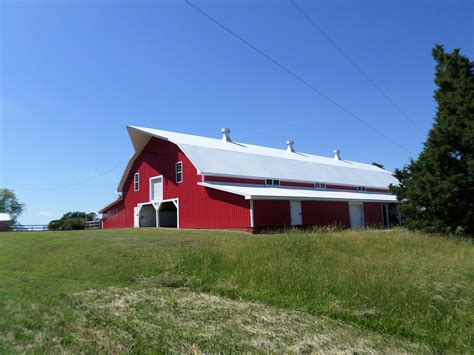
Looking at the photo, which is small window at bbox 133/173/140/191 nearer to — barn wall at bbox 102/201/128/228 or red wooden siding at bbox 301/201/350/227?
barn wall at bbox 102/201/128/228

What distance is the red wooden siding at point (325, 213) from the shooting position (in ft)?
97.5

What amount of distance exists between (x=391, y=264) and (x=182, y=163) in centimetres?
2040

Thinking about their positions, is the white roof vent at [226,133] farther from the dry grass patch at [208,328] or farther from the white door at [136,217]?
the dry grass patch at [208,328]

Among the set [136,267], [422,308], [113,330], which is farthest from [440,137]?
[113,330]

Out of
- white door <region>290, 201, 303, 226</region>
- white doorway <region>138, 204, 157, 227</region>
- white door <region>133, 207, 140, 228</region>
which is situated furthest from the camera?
white doorway <region>138, 204, 157, 227</region>

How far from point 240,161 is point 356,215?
11.9 metres

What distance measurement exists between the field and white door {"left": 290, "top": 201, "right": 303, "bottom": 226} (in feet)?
43.7

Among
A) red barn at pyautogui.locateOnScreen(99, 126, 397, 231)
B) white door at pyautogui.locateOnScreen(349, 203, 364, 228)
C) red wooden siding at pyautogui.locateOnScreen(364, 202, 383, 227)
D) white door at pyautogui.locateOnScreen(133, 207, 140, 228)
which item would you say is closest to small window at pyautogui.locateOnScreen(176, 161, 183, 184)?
red barn at pyautogui.locateOnScreen(99, 126, 397, 231)

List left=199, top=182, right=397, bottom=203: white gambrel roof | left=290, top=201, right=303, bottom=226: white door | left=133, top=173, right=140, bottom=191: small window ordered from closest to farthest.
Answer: left=199, top=182, right=397, bottom=203: white gambrel roof, left=290, top=201, right=303, bottom=226: white door, left=133, top=173, right=140, bottom=191: small window

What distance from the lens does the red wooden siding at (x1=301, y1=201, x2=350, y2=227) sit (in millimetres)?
29706

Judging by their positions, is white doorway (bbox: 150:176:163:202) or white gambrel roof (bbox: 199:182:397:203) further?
white doorway (bbox: 150:176:163:202)

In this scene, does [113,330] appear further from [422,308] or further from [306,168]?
[306,168]

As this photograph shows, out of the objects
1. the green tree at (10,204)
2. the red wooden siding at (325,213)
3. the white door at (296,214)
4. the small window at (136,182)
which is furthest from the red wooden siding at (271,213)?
the green tree at (10,204)

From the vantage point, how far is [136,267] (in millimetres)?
11984
